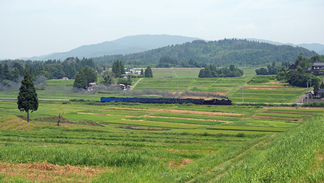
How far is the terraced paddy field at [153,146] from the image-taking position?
19.5m

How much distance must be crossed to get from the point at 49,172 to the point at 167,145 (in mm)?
12496

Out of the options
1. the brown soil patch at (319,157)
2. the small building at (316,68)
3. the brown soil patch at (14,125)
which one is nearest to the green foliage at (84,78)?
the brown soil patch at (14,125)

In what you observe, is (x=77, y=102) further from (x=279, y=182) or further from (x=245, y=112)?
(x=279, y=182)

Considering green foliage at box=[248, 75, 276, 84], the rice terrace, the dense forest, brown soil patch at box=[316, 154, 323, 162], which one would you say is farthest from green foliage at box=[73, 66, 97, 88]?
brown soil patch at box=[316, 154, 323, 162]

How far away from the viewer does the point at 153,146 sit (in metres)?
30.0

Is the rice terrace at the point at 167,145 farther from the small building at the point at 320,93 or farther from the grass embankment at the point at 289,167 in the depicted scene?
the small building at the point at 320,93

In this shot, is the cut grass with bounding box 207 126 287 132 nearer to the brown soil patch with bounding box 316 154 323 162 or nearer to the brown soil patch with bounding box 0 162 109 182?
the brown soil patch with bounding box 316 154 323 162

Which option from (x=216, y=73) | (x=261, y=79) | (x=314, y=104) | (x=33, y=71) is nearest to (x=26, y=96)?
(x=314, y=104)

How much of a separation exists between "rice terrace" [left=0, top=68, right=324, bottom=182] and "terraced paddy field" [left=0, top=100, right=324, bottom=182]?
2.2 inches

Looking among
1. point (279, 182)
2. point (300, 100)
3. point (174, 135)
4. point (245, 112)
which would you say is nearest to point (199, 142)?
point (174, 135)

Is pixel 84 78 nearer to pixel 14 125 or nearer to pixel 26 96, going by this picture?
pixel 26 96

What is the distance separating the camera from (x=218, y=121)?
159 feet

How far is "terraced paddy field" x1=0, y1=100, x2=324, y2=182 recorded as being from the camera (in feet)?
64.1

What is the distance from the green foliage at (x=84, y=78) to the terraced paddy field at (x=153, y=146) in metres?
43.2
